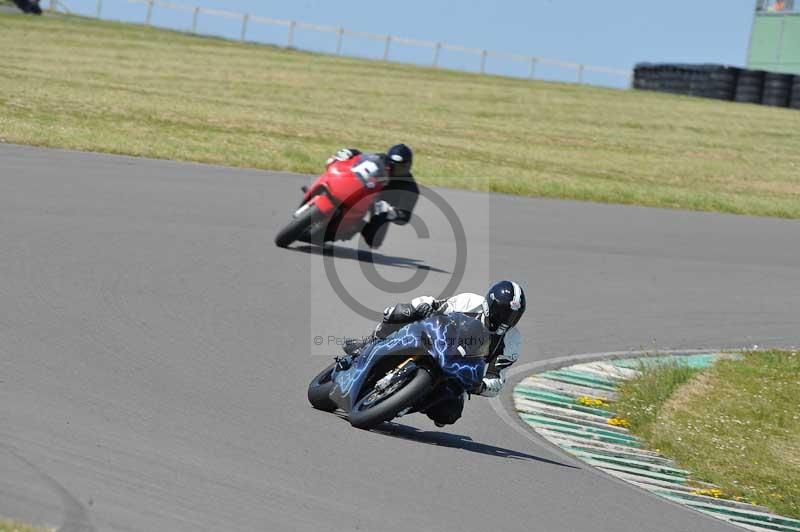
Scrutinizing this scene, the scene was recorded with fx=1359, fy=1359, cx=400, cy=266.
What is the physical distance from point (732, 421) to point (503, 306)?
138 inches

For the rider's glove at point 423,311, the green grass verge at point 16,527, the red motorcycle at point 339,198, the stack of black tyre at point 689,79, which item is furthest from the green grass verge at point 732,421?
the stack of black tyre at point 689,79

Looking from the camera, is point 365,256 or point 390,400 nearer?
point 390,400

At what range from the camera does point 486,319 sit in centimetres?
793

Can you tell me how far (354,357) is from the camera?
27.5 feet

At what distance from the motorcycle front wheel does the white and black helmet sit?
0.53 meters

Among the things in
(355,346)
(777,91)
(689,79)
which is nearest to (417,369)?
(355,346)

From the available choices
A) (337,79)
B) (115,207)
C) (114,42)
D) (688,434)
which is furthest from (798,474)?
(114,42)

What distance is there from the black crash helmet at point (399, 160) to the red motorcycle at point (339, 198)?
202mm

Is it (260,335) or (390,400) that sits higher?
(390,400)

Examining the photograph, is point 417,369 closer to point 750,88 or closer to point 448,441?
point 448,441

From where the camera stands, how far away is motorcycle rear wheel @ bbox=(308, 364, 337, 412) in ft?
27.8

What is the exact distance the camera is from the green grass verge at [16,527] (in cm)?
495

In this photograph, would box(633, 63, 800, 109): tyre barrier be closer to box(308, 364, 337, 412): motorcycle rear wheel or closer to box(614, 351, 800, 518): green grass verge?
box(614, 351, 800, 518): green grass verge

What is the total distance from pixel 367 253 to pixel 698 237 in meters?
6.83
